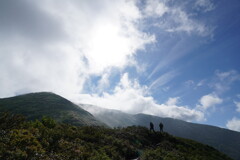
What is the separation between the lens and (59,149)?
494 inches

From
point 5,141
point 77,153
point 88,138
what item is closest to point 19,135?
point 5,141

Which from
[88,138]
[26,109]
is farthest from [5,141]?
[26,109]

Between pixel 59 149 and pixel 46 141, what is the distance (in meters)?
1.29

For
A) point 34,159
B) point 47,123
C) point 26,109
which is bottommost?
point 34,159

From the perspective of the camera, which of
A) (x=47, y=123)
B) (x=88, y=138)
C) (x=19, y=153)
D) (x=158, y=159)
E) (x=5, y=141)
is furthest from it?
(x=47, y=123)

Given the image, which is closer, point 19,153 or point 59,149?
point 19,153

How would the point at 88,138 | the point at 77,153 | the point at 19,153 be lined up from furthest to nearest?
the point at 88,138, the point at 77,153, the point at 19,153

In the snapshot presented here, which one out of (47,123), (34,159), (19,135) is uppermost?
(47,123)

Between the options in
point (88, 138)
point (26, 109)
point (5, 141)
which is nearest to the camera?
point (5, 141)

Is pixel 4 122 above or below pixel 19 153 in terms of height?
above

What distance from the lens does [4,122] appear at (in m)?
13.4

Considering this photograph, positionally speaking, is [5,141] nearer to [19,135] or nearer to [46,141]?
[19,135]

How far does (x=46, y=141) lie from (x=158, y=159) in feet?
33.2

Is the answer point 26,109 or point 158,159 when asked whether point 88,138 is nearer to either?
point 158,159
